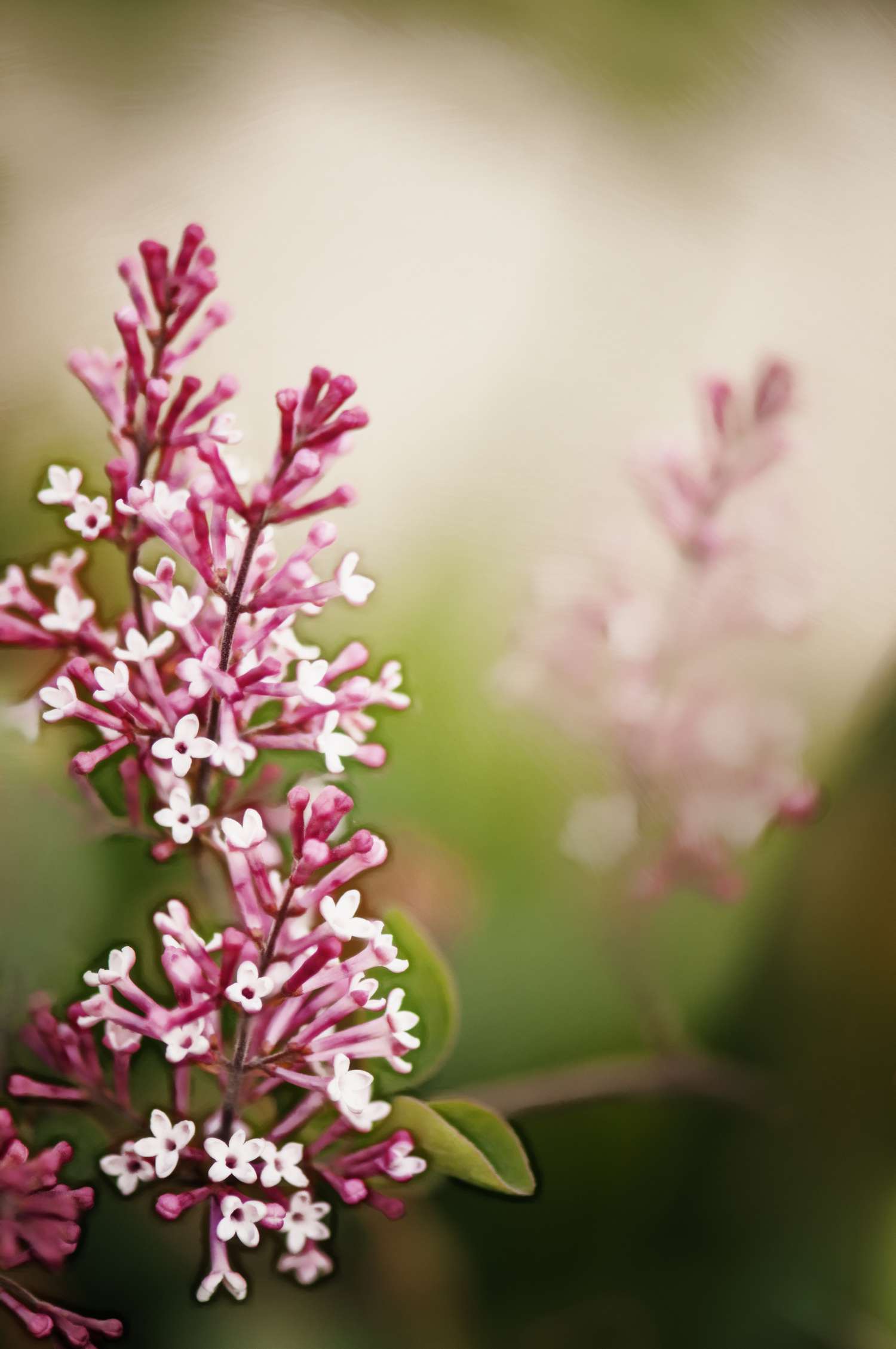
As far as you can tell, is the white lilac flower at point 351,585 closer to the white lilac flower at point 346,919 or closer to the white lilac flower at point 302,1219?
the white lilac flower at point 346,919

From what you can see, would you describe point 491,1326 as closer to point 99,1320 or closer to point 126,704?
point 99,1320

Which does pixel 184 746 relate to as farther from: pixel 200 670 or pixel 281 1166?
pixel 281 1166

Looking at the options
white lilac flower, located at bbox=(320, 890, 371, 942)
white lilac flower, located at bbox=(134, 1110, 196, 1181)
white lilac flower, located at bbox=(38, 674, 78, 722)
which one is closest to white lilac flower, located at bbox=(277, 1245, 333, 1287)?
white lilac flower, located at bbox=(134, 1110, 196, 1181)

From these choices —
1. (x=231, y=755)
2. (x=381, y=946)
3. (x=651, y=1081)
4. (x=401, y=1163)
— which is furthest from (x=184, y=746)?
(x=651, y=1081)

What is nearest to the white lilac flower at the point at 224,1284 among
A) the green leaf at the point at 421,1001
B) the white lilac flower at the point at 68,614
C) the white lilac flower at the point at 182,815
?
the green leaf at the point at 421,1001

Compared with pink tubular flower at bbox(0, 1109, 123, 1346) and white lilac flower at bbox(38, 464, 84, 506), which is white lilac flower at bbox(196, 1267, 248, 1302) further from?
white lilac flower at bbox(38, 464, 84, 506)
